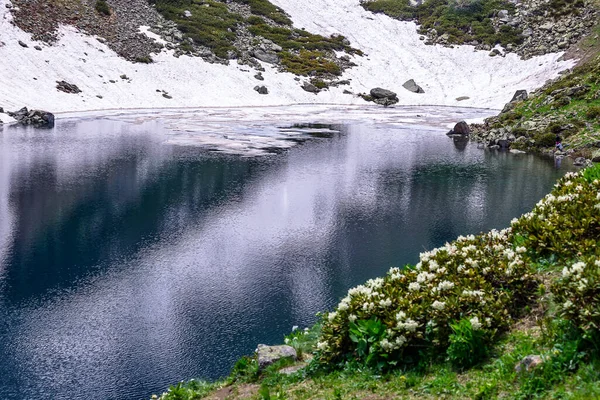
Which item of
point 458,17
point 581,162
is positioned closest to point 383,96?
point 458,17

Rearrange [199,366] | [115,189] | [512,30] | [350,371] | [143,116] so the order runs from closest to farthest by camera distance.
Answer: [350,371]
[199,366]
[115,189]
[143,116]
[512,30]

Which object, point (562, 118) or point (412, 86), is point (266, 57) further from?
point (562, 118)

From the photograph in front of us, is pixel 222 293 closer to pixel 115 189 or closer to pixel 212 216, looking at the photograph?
pixel 212 216

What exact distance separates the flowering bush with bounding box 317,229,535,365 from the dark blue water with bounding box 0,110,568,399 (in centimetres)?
563

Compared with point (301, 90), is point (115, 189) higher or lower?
lower

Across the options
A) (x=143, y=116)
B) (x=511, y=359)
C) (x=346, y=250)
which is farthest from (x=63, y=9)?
(x=511, y=359)

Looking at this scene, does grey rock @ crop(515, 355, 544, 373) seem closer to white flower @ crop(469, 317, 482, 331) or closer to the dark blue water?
white flower @ crop(469, 317, 482, 331)

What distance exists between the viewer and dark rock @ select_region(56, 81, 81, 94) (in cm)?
7488

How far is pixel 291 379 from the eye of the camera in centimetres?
959

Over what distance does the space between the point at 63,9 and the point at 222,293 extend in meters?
87.3

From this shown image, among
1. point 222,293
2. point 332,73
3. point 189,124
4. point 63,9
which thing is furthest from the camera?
point 332,73

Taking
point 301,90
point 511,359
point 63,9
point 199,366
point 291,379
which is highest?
point 63,9

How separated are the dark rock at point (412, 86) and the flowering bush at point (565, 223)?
91.5 meters

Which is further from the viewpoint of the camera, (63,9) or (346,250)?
(63,9)
